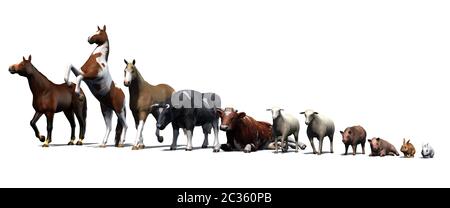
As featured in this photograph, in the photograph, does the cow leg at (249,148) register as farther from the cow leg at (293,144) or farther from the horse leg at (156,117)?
the horse leg at (156,117)

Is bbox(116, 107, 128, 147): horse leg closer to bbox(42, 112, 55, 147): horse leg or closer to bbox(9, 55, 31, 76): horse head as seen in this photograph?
bbox(42, 112, 55, 147): horse leg


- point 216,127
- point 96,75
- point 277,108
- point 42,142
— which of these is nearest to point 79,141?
point 42,142

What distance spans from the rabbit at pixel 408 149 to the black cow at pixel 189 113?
353 centimetres

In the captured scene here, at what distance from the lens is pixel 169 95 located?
15727mm

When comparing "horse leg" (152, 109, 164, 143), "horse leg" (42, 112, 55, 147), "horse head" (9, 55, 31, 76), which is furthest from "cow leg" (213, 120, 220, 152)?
"horse head" (9, 55, 31, 76)

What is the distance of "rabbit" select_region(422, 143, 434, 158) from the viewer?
14117 millimetres

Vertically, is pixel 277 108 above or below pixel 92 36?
below

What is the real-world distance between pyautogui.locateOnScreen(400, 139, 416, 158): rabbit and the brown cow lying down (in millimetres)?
2777

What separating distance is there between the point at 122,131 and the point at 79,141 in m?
0.97

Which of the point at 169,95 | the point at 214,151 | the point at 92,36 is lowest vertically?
the point at 214,151

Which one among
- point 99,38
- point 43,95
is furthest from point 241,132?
point 43,95

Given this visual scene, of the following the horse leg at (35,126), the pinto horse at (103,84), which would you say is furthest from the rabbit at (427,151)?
the horse leg at (35,126)

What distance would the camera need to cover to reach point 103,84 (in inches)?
596

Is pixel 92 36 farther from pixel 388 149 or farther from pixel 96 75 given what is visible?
pixel 388 149
